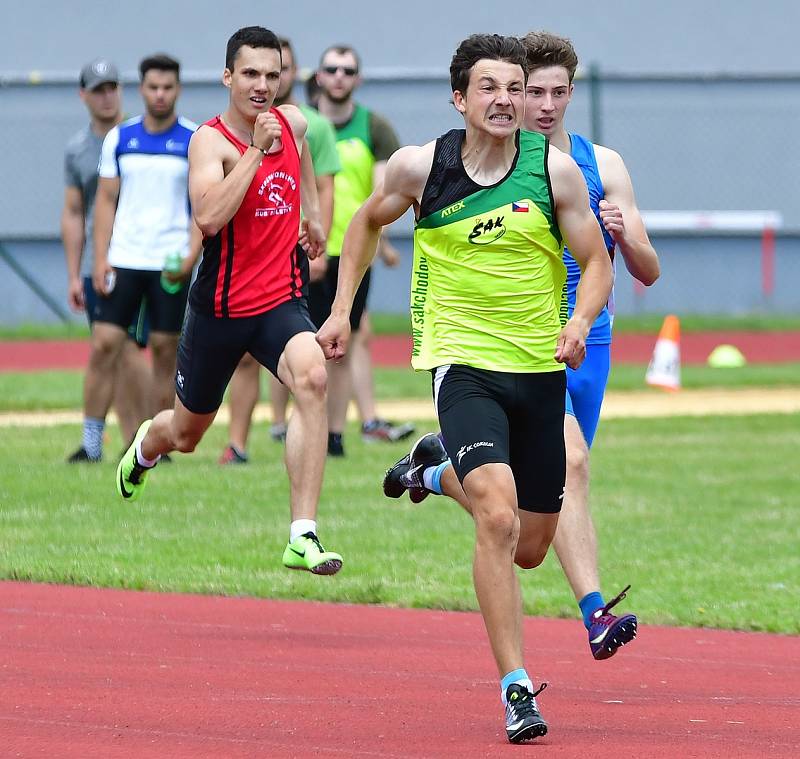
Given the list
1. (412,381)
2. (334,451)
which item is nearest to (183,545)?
(334,451)

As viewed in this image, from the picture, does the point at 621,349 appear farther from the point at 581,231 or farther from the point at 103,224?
the point at 581,231

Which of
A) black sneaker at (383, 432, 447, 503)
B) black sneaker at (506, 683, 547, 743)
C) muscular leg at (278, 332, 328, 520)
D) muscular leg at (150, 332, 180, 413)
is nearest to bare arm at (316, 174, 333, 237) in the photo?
muscular leg at (150, 332, 180, 413)

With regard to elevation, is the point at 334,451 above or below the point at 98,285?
below

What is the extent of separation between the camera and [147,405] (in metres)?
11.7

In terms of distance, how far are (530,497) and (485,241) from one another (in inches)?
35.8

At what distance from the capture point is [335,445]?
12.2 m

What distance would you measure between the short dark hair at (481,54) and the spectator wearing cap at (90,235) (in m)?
5.89

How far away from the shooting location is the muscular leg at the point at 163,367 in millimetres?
11359

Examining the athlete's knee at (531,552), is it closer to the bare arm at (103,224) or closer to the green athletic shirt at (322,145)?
the green athletic shirt at (322,145)

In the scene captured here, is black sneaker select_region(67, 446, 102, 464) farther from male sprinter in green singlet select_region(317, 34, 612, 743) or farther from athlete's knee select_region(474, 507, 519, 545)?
athlete's knee select_region(474, 507, 519, 545)

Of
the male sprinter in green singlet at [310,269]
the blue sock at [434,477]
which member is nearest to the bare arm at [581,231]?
the blue sock at [434,477]

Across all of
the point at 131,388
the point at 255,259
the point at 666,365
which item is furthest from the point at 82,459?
the point at 666,365

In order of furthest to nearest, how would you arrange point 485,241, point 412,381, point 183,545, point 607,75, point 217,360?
point 607,75
point 412,381
point 183,545
point 217,360
point 485,241

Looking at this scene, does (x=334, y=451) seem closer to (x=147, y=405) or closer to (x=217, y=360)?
(x=147, y=405)
